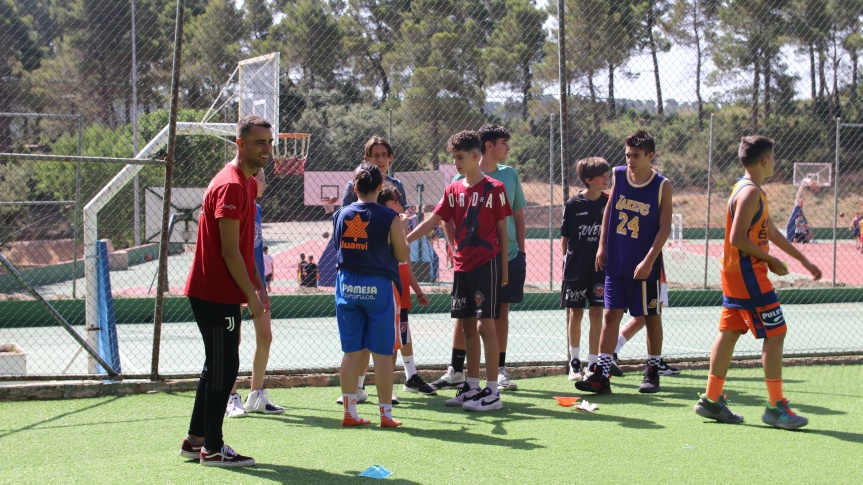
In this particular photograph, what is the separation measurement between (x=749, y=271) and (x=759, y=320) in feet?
1.01

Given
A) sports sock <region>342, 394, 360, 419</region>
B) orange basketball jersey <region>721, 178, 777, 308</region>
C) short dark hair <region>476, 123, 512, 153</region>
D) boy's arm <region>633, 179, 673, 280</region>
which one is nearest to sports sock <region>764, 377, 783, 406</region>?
orange basketball jersey <region>721, 178, 777, 308</region>

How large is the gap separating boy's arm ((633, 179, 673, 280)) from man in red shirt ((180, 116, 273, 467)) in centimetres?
307

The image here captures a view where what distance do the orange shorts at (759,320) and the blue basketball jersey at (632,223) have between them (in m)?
1.13

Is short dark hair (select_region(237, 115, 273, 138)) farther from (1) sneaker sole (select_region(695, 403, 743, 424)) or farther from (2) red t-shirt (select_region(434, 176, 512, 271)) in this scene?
(1) sneaker sole (select_region(695, 403, 743, 424))

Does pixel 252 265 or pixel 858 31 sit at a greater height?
pixel 858 31

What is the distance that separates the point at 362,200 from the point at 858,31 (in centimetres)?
1134

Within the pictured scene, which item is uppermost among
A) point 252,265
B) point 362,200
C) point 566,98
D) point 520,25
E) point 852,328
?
point 520,25

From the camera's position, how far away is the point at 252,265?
4.46m

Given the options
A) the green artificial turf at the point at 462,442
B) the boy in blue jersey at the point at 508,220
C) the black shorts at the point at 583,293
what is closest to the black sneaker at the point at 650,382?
the green artificial turf at the point at 462,442

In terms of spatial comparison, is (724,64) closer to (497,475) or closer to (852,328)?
(852,328)

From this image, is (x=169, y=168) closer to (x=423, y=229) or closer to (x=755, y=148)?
(x=423, y=229)

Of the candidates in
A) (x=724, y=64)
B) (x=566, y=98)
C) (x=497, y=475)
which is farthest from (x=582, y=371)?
(x=724, y=64)

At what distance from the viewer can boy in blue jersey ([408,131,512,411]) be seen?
5828 millimetres

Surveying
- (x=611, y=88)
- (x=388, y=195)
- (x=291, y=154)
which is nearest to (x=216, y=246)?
(x=388, y=195)
